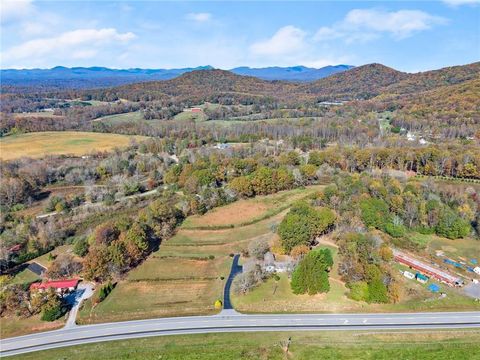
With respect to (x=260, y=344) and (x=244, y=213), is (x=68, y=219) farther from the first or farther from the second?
(x=260, y=344)

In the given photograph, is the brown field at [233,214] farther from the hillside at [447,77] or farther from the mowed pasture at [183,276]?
the hillside at [447,77]

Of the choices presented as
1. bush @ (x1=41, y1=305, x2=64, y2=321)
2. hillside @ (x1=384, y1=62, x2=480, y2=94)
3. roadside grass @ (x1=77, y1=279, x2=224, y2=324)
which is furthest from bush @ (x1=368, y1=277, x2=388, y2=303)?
hillside @ (x1=384, y1=62, x2=480, y2=94)

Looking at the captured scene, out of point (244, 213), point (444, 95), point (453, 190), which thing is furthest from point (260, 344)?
point (444, 95)

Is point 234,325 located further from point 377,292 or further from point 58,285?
point 58,285

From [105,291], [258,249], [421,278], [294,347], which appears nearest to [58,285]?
[105,291]

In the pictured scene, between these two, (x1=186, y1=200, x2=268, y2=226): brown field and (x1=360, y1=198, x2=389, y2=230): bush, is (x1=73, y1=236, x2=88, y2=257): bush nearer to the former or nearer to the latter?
(x1=186, y1=200, x2=268, y2=226): brown field

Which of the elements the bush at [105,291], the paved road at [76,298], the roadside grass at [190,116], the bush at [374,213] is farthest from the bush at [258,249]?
the roadside grass at [190,116]
